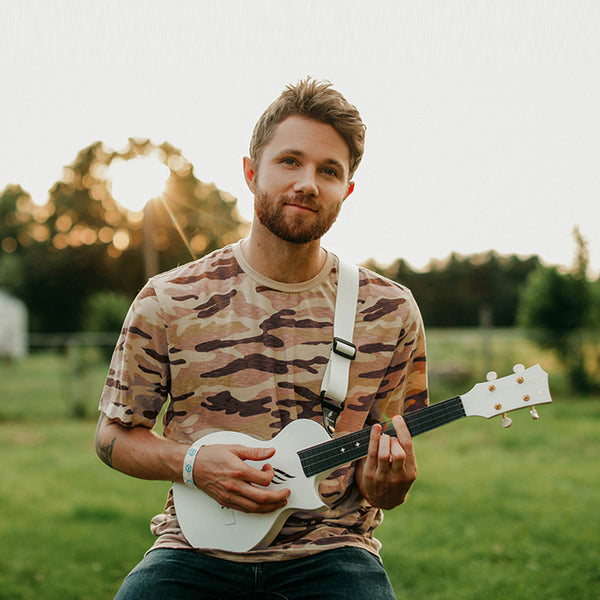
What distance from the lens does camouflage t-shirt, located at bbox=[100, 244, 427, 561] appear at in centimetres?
221

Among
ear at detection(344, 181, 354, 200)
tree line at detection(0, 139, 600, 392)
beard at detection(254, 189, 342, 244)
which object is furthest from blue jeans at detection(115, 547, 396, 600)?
tree line at detection(0, 139, 600, 392)

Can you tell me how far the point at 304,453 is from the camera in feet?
7.04

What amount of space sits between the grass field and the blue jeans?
7.16ft

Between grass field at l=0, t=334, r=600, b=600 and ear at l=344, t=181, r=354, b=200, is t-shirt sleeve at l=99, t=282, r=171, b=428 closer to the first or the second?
ear at l=344, t=181, r=354, b=200

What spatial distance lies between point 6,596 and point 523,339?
11158mm

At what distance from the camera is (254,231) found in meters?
2.44

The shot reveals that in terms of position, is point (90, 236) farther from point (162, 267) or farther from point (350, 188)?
point (350, 188)

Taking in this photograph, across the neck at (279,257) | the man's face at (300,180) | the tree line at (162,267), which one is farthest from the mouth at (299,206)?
the tree line at (162,267)

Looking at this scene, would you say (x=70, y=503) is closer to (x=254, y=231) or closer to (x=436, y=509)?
(x=436, y=509)

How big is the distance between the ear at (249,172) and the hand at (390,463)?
3.59ft

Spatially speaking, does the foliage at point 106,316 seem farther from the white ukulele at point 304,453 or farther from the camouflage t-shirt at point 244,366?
the white ukulele at point 304,453

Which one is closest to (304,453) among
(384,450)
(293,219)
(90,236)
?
(384,450)

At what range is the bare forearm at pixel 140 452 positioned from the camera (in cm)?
214

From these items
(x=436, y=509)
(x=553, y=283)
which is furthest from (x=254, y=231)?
(x=553, y=283)
